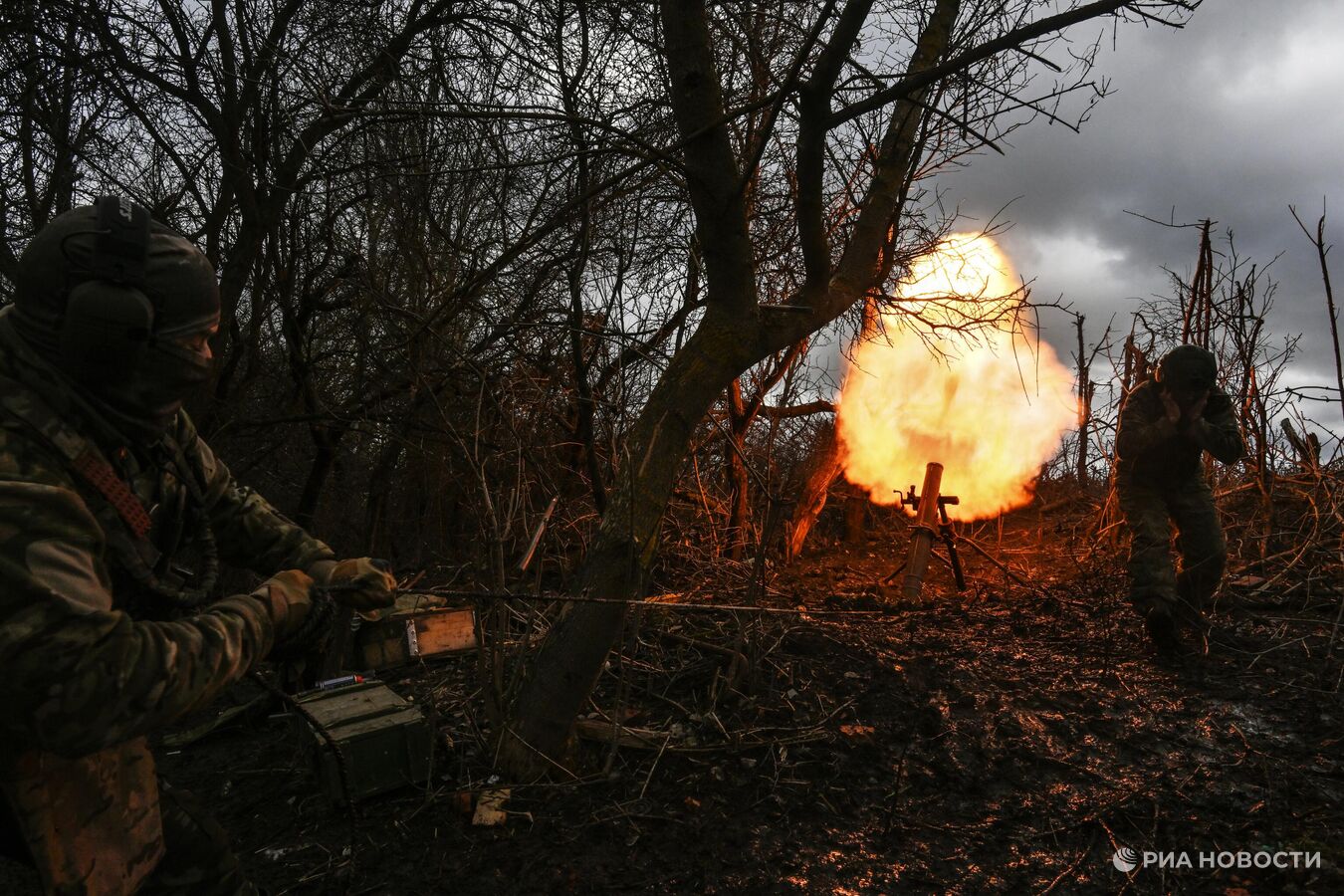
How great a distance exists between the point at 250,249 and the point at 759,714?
540cm

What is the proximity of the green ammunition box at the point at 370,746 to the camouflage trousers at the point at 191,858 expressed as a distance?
3.67ft

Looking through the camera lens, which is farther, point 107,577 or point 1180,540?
point 1180,540

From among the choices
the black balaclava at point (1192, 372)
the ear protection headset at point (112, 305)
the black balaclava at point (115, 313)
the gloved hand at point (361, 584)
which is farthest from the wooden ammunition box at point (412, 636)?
the black balaclava at point (1192, 372)

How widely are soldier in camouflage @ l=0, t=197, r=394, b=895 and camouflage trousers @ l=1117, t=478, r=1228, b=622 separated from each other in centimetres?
556

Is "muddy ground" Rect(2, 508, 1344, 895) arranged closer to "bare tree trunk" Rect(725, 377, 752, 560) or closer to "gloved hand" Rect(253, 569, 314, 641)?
"gloved hand" Rect(253, 569, 314, 641)

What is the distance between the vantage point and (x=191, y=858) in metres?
2.16

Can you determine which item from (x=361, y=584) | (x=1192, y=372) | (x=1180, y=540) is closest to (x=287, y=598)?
(x=361, y=584)

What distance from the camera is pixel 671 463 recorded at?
12.3 ft

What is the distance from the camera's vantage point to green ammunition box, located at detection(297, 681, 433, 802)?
3.50 m

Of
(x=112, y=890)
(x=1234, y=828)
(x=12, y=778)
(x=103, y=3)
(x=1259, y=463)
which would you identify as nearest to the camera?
(x=12, y=778)

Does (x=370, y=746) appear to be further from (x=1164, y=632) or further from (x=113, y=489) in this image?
(x=1164, y=632)

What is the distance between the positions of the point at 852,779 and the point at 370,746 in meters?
2.29

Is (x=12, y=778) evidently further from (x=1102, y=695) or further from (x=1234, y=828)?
(x=1102, y=695)

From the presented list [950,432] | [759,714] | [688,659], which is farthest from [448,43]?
[950,432]
